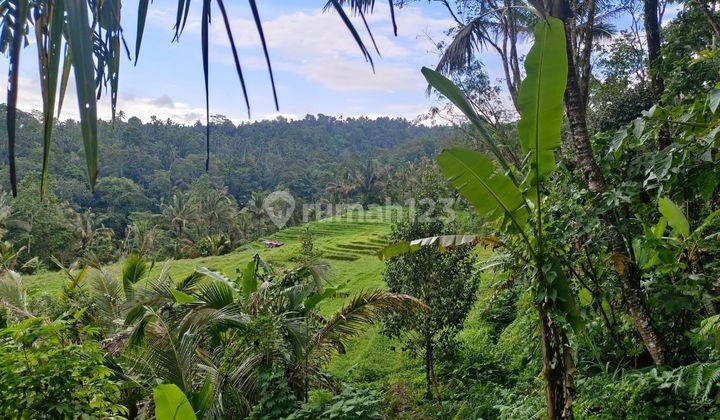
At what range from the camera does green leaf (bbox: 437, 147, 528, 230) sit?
253 cm

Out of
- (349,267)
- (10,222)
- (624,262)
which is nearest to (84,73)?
(624,262)

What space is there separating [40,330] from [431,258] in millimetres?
4729

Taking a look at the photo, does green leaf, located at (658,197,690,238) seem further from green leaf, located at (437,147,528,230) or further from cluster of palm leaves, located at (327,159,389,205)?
cluster of palm leaves, located at (327,159,389,205)

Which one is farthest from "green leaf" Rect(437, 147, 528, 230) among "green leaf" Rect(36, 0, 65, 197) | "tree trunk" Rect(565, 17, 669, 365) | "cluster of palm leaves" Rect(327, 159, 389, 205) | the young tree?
"cluster of palm leaves" Rect(327, 159, 389, 205)

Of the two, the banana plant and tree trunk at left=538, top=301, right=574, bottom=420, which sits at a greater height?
the banana plant

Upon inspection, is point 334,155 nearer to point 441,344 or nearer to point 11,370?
point 441,344

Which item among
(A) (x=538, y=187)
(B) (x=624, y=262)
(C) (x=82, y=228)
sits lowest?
(C) (x=82, y=228)

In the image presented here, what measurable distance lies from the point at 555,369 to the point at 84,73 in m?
2.68

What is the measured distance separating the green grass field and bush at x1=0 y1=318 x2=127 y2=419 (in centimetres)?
178

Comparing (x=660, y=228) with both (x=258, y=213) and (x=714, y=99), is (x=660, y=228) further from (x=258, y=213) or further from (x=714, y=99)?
(x=258, y=213)

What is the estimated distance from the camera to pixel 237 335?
404cm

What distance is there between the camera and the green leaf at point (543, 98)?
2225 millimetres

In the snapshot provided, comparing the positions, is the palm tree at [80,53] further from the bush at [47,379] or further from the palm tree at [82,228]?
the palm tree at [82,228]

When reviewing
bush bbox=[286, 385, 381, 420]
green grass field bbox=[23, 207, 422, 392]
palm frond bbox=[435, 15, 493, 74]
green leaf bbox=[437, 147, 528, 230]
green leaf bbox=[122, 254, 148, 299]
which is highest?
palm frond bbox=[435, 15, 493, 74]
